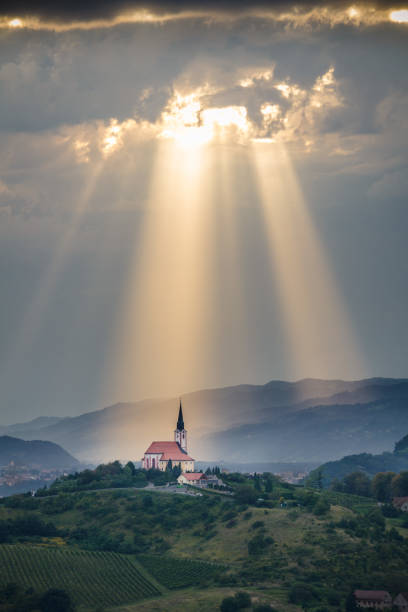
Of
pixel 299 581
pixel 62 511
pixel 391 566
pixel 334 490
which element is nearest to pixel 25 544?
pixel 62 511

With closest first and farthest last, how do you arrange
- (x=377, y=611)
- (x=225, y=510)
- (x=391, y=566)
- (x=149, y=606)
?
1. (x=377, y=611)
2. (x=149, y=606)
3. (x=391, y=566)
4. (x=225, y=510)

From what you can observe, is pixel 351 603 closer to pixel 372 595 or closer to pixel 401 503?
pixel 372 595

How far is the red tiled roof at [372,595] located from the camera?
367 ft

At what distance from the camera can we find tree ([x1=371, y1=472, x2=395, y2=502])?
574 feet

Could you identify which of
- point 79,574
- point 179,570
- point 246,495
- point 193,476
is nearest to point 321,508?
point 246,495

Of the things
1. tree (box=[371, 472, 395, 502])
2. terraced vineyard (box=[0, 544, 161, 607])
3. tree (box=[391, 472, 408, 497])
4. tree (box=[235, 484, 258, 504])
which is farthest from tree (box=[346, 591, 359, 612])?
tree (box=[371, 472, 395, 502])

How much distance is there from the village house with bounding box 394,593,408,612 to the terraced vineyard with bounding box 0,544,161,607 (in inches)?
1433

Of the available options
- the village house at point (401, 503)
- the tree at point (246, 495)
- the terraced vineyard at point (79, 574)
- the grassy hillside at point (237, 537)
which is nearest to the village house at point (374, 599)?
the grassy hillside at point (237, 537)

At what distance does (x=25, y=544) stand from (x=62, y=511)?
23256 millimetres

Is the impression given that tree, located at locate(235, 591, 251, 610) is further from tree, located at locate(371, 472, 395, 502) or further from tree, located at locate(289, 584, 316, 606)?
tree, located at locate(371, 472, 395, 502)

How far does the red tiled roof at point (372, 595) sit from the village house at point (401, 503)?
4334 cm

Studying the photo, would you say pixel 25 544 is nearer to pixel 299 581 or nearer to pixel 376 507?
pixel 299 581

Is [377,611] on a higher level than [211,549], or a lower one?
lower

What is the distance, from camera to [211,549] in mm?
141250
